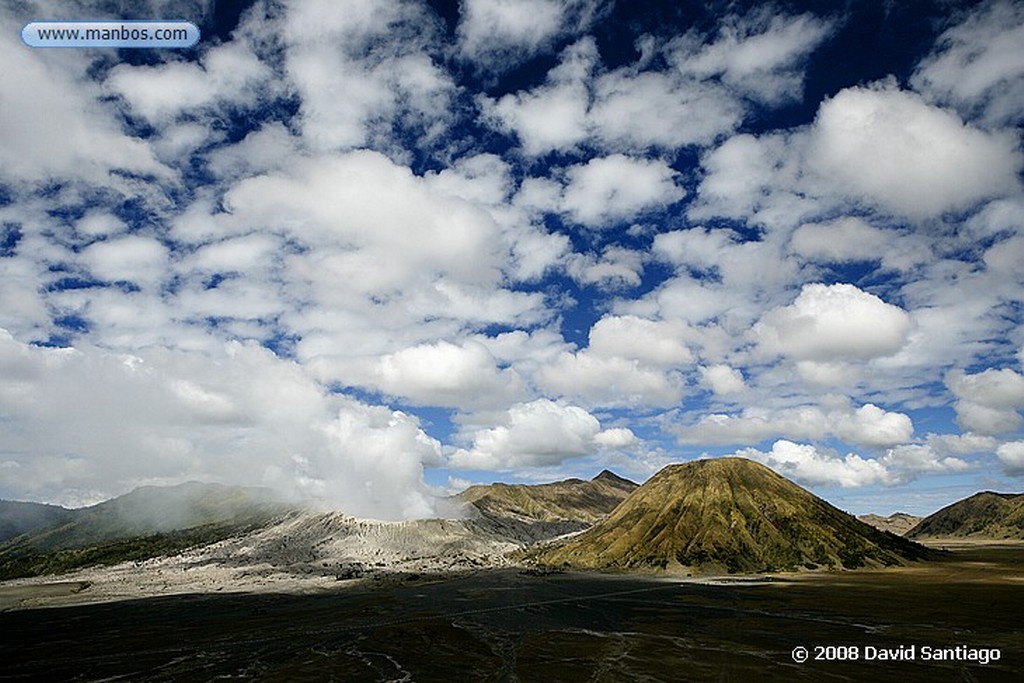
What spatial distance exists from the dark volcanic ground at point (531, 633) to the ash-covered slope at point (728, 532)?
23.8m

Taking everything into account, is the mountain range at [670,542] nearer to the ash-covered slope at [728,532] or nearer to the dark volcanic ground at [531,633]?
the ash-covered slope at [728,532]

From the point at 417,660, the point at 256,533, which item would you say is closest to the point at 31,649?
the point at 417,660

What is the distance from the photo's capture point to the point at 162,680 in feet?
145

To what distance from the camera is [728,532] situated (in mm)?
130625

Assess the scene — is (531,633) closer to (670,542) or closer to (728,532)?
(670,542)

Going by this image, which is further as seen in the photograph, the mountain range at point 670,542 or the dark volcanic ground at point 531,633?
the mountain range at point 670,542

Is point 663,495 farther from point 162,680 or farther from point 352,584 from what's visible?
point 162,680

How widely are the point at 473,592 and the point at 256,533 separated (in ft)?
415

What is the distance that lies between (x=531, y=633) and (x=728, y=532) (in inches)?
3346

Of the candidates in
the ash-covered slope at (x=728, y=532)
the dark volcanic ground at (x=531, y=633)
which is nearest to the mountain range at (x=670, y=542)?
the ash-covered slope at (x=728, y=532)

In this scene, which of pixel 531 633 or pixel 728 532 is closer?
pixel 531 633

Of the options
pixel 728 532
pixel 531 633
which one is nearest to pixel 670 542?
pixel 728 532

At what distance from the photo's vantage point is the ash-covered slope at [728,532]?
124 meters

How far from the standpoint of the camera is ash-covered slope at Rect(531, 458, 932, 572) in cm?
12388
